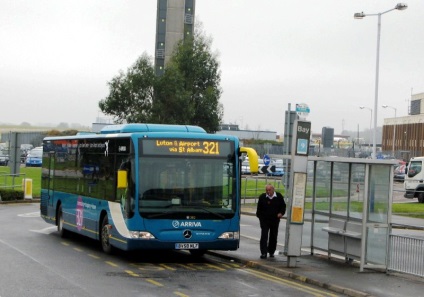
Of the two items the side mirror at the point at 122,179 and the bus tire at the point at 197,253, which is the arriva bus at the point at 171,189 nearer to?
the side mirror at the point at 122,179

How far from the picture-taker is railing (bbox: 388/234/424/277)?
1565 centimetres

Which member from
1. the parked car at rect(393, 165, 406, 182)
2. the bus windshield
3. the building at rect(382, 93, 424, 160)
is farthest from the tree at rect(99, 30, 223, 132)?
the building at rect(382, 93, 424, 160)

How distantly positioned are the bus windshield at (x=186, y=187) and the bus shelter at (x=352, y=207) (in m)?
2.15

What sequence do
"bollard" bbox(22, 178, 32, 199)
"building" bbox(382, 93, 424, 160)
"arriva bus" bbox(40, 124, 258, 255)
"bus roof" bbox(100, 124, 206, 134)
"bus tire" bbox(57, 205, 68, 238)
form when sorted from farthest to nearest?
"building" bbox(382, 93, 424, 160), "bollard" bbox(22, 178, 32, 199), "bus tire" bbox(57, 205, 68, 238), "bus roof" bbox(100, 124, 206, 134), "arriva bus" bbox(40, 124, 258, 255)

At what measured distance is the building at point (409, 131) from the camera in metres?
116

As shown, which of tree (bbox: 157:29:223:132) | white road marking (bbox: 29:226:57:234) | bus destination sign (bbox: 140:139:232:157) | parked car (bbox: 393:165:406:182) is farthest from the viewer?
parked car (bbox: 393:165:406:182)

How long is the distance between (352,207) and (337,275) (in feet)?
6.56

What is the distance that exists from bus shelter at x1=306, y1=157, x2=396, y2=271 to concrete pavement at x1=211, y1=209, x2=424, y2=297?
0.31m

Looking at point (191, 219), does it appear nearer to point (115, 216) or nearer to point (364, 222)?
point (115, 216)

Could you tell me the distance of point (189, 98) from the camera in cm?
5769

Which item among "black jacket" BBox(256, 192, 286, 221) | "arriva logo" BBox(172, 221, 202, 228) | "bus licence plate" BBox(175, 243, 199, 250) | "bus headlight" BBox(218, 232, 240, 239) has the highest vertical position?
"black jacket" BBox(256, 192, 286, 221)

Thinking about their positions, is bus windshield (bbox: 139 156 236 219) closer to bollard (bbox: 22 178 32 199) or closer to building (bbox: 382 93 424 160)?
bollard (bbox: 22 178 32 199)

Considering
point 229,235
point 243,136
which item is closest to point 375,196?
point 229,235

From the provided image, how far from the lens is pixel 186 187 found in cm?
1802
